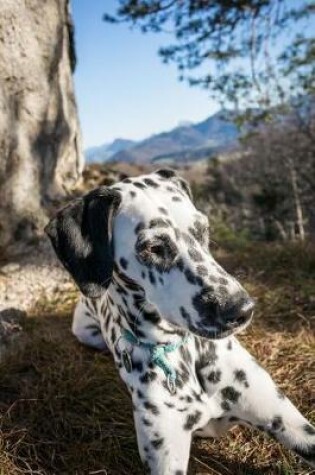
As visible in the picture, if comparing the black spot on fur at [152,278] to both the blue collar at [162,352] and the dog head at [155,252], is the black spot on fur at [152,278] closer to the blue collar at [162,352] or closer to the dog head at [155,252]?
the dog head at [155,252]

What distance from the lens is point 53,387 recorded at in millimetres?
3016

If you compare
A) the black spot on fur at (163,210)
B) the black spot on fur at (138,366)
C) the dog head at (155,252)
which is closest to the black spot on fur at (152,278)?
the dog head at (155,252)

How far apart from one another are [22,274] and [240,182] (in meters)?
38.4

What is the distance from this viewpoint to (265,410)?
2.34m

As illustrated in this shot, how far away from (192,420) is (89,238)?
3.08 feet

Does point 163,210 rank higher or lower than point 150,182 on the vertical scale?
lower

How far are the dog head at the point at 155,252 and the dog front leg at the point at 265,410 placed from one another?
1.59ft

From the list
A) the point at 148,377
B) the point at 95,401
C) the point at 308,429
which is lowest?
the point at 95,401

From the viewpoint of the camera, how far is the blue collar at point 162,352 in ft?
7.67

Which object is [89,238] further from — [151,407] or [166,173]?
[151,407]

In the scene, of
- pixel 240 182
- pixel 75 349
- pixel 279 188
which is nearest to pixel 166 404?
pixel 75 349

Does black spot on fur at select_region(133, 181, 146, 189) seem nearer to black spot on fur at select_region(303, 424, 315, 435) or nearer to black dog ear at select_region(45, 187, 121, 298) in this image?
black dog ear at select_region(45, 187, 121, 298)

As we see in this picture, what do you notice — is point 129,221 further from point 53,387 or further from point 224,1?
point 224,1

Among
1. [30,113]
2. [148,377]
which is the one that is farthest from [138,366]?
[30,113]
